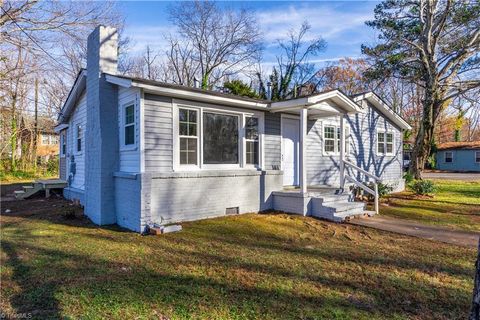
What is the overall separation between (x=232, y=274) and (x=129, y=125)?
15.7 feet

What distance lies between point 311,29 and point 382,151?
20.9 meters

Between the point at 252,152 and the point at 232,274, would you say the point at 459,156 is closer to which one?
the point at 252,152

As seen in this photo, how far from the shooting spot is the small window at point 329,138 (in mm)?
11945

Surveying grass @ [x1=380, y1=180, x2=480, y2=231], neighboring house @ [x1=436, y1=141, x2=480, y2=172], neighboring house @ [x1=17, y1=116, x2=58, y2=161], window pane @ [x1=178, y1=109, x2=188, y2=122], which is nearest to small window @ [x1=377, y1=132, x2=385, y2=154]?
grass @ [x1=380, y1=180, x2=480, y2=231]

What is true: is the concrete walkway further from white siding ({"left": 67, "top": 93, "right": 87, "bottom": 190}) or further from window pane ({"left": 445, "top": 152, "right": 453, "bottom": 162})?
window pane ({"left": 445, "top": 152, "right": 453, "bottom": 162})

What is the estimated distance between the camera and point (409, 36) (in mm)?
16672

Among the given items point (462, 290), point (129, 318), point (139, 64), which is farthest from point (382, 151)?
point (139, 64)

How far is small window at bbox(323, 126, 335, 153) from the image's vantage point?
39.2 ft

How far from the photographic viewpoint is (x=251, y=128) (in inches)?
367

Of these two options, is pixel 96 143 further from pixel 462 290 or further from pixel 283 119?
pixel 462 290

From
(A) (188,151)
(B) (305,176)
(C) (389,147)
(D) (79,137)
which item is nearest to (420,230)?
(B) (305,176)

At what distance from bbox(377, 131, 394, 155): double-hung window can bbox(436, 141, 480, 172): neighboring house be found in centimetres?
2458

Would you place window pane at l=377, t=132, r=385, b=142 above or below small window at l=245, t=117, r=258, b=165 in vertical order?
above

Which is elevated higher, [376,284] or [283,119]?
[283,119]
